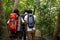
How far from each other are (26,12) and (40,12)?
401cm

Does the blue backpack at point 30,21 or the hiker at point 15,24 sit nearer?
the hiker at point 15,24

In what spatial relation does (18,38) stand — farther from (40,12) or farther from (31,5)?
(31,5)

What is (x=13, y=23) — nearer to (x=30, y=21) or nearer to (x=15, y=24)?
(x=15, y=24)

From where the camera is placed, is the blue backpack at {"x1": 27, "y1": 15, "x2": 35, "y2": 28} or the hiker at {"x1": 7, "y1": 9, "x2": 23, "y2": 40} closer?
the hiker at {"x1": 7, "y1": 9, "x2": 23, "y2": 40}

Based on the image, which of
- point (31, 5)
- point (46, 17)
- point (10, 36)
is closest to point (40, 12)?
point (46, 17)

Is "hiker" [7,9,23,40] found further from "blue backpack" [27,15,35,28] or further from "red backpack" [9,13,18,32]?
"blue backpack" [27,15,35,28]

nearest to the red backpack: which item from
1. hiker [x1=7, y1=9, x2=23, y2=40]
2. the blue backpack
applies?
hiker [x1=7, y1=9, x2=23, y2=40]

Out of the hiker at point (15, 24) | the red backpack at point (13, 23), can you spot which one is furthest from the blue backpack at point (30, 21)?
the red backpack at point (13, 23)

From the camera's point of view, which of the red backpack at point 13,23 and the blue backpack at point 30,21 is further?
the blue backpack at point 30,21

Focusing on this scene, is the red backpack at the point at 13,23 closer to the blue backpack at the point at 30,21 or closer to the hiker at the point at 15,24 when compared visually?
the hiker at the point at 15,24

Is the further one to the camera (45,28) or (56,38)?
(45,28)

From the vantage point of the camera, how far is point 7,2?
49.8ft

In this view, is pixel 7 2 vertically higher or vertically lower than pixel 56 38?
higher

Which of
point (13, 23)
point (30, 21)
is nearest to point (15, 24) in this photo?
point (13, 23)
